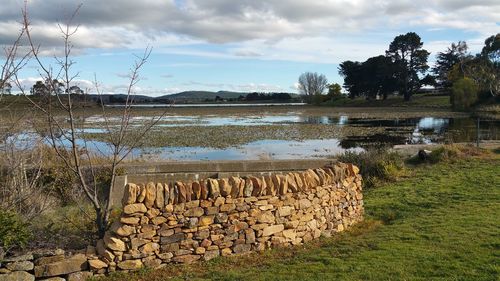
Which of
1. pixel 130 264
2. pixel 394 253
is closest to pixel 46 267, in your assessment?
pixel 130 264

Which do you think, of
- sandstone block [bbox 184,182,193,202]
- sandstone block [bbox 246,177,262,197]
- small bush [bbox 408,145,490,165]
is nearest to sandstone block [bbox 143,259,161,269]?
sandstone block [bbox 184,182,193,202]

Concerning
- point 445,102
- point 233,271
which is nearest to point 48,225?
point 233,271

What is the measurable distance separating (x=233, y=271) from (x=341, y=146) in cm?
2233

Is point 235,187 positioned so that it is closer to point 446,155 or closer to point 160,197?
point 160,197

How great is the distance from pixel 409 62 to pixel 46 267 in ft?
282

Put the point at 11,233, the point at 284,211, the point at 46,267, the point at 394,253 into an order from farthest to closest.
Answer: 1. the point at 284,211
2. the point at 394,253
3. the point at 11,233
4. the point at 46,267

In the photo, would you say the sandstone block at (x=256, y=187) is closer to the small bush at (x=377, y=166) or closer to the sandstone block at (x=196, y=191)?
the sandstone block at (x=196, y=191)

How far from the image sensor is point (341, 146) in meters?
28.2

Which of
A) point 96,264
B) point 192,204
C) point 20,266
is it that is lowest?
point 96,264

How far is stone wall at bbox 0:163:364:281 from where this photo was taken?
6.39 meters

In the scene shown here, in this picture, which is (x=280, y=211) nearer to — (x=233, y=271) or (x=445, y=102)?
(x=233, y=271)

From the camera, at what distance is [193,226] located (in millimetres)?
6953

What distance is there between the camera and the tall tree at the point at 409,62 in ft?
275

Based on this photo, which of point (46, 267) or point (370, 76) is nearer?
point (46, 267)
